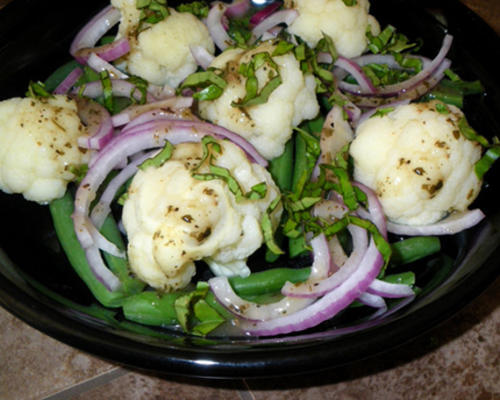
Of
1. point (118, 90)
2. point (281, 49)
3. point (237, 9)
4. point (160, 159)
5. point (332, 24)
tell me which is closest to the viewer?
point (160, 159)

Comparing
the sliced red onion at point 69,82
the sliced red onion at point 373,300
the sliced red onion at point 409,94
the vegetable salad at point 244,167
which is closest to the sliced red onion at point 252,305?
the vegetable salad at point 244,167

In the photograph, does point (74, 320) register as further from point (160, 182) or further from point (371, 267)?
point (371, 267)

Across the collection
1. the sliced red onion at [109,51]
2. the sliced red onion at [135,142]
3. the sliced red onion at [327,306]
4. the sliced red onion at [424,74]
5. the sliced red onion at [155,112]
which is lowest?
the sliced red onion at [327,306]

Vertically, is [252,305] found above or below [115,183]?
below

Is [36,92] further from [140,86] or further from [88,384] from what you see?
[88,384]

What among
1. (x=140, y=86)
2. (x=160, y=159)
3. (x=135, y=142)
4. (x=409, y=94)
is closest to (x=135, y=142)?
(x=135, y=142)

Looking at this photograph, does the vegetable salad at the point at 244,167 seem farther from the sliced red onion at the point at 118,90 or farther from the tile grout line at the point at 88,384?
the tile grout line at the point at 88,384

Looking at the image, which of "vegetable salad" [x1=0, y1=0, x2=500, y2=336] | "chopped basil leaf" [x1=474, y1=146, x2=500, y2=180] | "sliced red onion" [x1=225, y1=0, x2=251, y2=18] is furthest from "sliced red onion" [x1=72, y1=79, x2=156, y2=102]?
"chopped basil leaf" [x1=474, y1=146, x2=500, y2=180]
